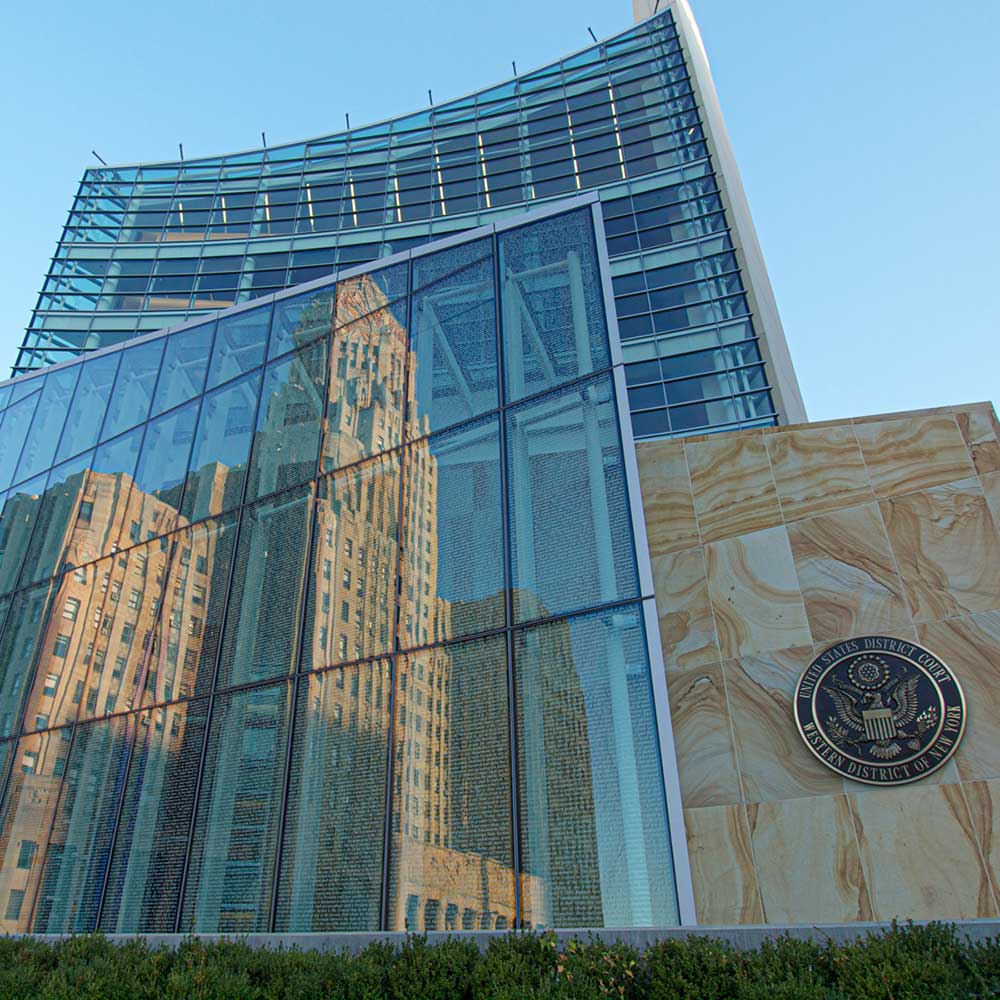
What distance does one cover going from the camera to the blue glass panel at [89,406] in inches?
885

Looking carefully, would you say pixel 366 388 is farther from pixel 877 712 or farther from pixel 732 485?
pixel 877 712

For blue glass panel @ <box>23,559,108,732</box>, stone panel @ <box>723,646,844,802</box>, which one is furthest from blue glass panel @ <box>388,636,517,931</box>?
blue glass panel @ <box>23,559,108,732</box>

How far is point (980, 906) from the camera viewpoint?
1070cm

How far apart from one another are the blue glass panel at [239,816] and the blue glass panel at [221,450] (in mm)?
4818

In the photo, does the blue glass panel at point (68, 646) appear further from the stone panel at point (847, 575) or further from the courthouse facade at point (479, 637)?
the stone panel at point (847, 575)

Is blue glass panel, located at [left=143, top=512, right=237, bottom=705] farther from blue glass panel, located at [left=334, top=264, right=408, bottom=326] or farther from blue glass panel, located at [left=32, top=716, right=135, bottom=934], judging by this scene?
blue glass panel, located at [left=334, top=264, right=408, bottom=326]

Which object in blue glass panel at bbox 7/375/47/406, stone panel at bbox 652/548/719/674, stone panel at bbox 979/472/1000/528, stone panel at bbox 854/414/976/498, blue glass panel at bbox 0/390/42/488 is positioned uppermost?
blue glass panel at bbox 7/375/47/406

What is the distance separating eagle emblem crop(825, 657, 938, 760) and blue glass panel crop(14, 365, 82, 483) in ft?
67.4

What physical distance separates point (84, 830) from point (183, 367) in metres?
11.0

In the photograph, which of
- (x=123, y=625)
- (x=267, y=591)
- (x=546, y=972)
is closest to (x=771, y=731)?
(x=546, y=972)

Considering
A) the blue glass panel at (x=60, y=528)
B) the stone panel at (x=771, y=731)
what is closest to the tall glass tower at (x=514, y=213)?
the stone panel at (x=771, y=731)

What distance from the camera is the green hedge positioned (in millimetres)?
6414

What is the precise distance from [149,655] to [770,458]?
12.4 meters

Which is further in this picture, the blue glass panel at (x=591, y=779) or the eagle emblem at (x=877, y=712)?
the eagle emblem at (x=877, y=712)
